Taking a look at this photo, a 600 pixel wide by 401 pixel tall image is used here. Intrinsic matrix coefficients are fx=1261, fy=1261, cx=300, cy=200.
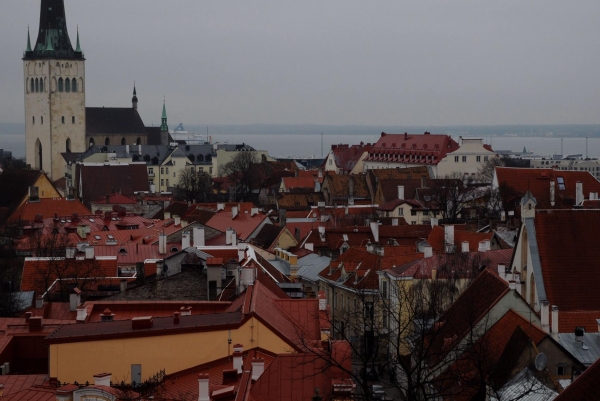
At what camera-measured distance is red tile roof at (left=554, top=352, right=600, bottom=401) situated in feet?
51.9

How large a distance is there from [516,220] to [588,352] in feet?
85.0

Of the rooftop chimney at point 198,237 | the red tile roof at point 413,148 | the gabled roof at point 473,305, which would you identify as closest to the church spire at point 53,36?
the red tile roof at point 413,148

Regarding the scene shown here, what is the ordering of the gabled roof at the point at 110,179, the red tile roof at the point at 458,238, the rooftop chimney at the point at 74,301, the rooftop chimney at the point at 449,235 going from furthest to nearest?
the gabled roof at the point at 110,179 → the rooftop chimney at the point at 449,235 → the red tile roof at the point at 458,238 → the rooftop chimney at the point at 74,301

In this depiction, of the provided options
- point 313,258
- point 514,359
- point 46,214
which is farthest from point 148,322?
point 46,214

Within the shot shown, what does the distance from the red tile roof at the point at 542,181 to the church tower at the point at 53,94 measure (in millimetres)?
90452

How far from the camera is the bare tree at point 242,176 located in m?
109

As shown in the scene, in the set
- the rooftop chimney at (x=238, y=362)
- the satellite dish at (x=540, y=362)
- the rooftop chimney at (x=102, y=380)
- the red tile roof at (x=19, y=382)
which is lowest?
the red tile roof at (x=19, y=382)

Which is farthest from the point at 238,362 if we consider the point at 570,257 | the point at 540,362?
the point at 570,257

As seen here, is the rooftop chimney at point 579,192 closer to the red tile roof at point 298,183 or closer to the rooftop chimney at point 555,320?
the red tile roof at point 298,183

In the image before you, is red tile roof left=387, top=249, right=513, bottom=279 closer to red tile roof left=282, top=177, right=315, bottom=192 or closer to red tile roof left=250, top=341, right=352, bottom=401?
red tile roof left=250, top=341, right=352, bottom=401

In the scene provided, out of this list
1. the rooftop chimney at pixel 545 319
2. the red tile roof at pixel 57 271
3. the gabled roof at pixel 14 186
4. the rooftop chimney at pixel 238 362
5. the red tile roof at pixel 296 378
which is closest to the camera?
the red tile roof at pixel 296 378

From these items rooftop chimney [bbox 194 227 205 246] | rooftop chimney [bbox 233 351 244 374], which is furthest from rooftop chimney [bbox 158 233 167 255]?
rooftop chimney [bbox 233 351 244 374]

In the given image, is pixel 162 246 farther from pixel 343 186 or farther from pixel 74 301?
pixel 343 186

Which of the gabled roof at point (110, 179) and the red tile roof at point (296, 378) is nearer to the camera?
→ the red tile roof at point (296, 378)
